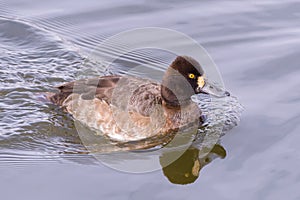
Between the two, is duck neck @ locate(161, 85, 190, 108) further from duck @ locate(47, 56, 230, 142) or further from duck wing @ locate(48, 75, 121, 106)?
duck wing @ locate(48, 75, 121, 106)

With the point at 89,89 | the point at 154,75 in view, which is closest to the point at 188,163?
the point at 89,89

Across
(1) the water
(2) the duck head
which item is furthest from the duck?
(1) the water

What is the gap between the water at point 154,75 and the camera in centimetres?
692

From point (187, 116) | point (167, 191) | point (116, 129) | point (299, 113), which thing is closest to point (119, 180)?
point (167, 191)

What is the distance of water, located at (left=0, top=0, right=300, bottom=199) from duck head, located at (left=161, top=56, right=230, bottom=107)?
26.2 inches

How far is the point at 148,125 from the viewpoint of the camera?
8.09 meters

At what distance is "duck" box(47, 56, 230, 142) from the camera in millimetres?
8062

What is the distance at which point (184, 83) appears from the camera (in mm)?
8125

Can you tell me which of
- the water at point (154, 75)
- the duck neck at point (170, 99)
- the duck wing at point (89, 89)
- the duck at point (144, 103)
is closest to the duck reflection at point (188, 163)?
the water at point (154, 75)

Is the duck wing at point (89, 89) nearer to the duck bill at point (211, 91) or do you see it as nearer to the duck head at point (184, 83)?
the duck head at point (184, 83)

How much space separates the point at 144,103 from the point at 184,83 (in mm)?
577

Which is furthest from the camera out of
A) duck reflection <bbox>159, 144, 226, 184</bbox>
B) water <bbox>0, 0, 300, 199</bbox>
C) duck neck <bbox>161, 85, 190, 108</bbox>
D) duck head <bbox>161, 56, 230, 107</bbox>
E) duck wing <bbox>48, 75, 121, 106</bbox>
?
duck wing <bbox>48, 75, 121, 106</bbox>

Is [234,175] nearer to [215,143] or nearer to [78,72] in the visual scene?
[215,143]

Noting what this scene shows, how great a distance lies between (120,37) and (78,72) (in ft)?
4.59
